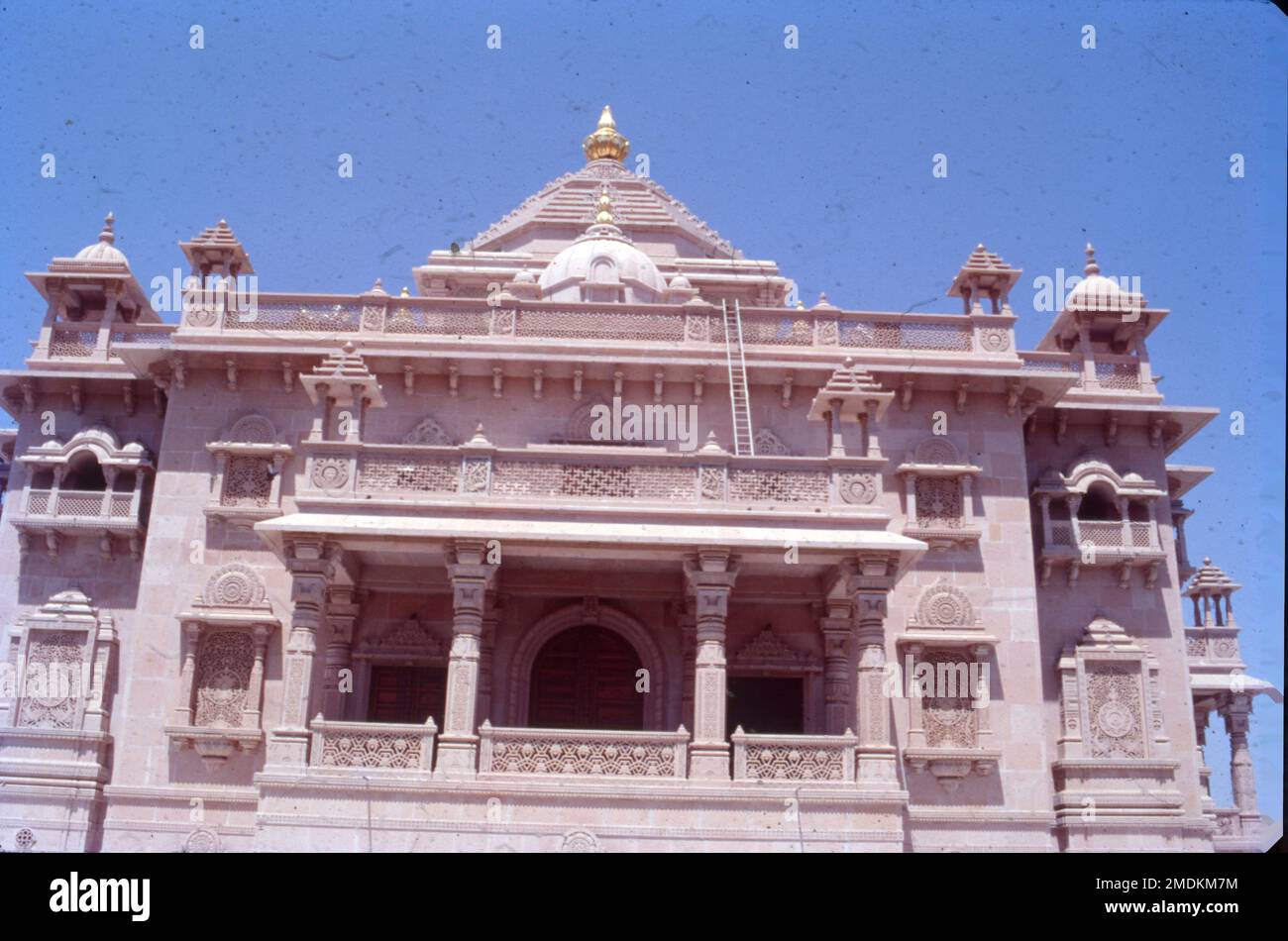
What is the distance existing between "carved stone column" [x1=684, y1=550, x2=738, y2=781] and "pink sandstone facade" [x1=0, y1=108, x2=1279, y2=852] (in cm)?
5

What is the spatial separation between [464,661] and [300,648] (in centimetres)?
207

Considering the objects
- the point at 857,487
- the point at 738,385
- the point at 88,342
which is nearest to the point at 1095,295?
the point at 738,385

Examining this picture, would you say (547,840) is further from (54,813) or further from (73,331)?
(73,331)

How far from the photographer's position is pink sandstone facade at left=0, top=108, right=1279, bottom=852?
16906mm

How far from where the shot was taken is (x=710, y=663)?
54.3 feet

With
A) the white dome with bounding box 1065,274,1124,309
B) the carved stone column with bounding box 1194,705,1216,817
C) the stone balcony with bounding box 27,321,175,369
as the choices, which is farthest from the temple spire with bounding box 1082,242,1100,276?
the stone balcony with bounding box 27,321,175,369

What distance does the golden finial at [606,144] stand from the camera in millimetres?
30641

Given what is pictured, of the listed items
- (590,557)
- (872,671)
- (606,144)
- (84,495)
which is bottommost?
(872,671)

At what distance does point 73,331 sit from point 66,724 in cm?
658

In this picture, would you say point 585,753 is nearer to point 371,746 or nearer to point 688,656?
point 371,746

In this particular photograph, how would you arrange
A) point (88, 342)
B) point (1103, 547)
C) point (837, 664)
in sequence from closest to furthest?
point (837, 664)
point (1103, 547)
point (88, 342)

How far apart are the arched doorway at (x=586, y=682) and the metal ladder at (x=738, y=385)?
3.47 m

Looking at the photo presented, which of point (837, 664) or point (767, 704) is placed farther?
point (767, 704)

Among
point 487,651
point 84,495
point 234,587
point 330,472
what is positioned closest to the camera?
point 330,472
